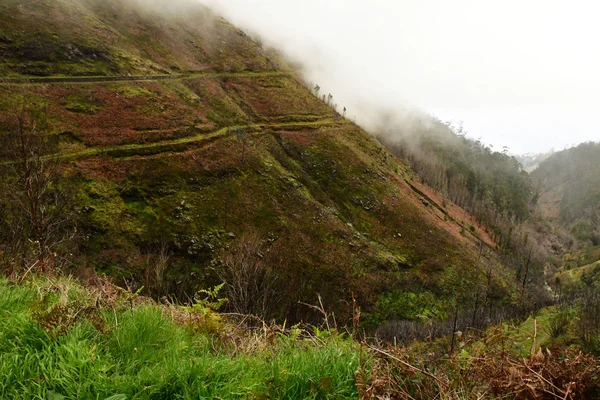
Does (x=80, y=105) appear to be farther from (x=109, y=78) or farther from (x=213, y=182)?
(x=213, y=182)

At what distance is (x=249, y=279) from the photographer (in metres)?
42.6

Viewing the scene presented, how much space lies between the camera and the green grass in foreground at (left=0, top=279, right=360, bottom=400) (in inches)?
127

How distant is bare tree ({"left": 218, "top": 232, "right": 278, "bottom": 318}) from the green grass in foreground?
2398 cm

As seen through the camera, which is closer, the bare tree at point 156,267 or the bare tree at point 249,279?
the bare tree at point 249,279

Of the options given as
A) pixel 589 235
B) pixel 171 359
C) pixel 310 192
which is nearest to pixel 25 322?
pixel 171 359

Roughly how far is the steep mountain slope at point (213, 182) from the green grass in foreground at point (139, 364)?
37.1 m

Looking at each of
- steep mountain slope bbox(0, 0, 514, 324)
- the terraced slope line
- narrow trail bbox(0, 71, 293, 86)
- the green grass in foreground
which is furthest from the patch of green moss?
the green grass in foreground

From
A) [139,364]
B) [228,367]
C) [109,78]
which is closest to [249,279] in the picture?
[139,364]

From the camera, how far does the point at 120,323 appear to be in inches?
172

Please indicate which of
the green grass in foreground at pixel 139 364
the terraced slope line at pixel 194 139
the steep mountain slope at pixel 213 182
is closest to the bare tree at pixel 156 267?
the steep mountain slope at pixel 213 182

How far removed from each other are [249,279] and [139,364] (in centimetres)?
3989

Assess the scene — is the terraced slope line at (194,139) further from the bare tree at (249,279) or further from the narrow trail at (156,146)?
the bare tree at (249,279)

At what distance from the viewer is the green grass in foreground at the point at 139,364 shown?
10.6 feet

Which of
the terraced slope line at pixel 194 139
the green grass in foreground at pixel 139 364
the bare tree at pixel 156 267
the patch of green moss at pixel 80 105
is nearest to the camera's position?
the green grass in foreground at pixel 139 364
